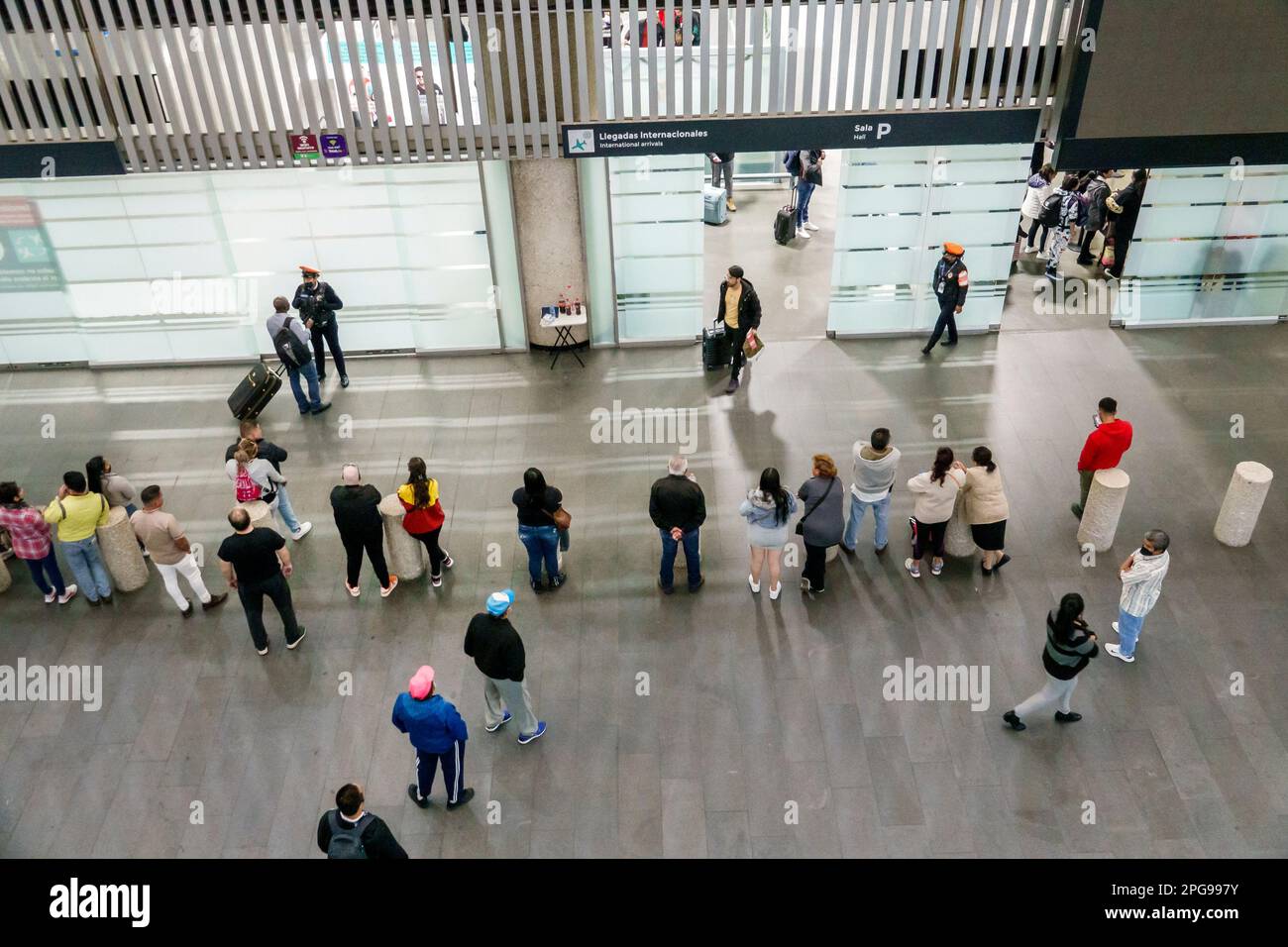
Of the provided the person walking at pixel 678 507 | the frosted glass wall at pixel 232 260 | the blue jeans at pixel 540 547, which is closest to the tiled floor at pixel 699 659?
the blue jeans at pixel 540 547

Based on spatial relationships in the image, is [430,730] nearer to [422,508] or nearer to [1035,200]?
[422,508]

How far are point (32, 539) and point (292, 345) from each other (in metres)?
3.50

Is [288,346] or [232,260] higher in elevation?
[232,260]

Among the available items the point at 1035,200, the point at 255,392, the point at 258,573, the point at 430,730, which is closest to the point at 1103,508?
the point at 430,730

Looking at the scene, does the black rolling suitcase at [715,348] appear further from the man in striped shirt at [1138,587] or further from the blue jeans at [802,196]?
the man in striped shirt at [1138,587]

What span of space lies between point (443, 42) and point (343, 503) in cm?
413

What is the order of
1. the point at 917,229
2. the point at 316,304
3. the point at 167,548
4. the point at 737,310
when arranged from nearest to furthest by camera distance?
the point at 167,548 < the point at 316,304 < the point at 737,310 < the point at 917,229

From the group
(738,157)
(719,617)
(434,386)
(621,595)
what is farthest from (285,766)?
(738,157)

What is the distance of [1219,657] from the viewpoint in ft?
27.7

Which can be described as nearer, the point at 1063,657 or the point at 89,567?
the point at 1063,657

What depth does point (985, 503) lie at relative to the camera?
8.92m

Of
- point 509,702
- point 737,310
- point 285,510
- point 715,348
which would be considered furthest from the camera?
point 715,348

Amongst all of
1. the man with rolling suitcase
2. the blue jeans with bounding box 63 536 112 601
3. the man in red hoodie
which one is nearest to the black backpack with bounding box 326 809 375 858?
the blue jeans with bounding box 63 536 112 601
